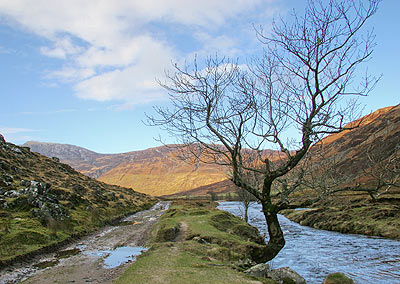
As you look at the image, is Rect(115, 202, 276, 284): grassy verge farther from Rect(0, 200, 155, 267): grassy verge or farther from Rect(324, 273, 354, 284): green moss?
Rect(0, 200, 155, 267): grassy verge

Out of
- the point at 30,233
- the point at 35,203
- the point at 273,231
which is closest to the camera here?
the point at 273,231

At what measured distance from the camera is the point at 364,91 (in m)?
12.3

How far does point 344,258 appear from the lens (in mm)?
24609

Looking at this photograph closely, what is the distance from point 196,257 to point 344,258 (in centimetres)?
1458

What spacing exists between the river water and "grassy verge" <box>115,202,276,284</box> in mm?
3860

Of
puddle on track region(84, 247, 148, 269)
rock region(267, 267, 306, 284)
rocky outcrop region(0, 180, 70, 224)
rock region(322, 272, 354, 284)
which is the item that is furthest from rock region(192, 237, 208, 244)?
rocky outcrop region(0, 180, 70, 224)

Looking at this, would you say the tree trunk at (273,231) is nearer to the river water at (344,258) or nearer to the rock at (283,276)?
the rock at (283,276)

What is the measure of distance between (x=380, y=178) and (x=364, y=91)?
386 cm

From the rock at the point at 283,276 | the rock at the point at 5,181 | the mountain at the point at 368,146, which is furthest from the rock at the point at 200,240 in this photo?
the rock at the point at 5,181

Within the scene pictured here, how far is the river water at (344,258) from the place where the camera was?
1961cm

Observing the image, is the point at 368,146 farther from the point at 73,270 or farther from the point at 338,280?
the point at 73,270

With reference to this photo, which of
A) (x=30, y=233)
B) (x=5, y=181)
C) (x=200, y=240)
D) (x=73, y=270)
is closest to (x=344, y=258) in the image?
(x=200, y=240)

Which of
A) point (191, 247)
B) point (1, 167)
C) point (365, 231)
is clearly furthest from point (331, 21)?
point (1, 167)

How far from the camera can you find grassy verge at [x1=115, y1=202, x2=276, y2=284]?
13.6 metres
